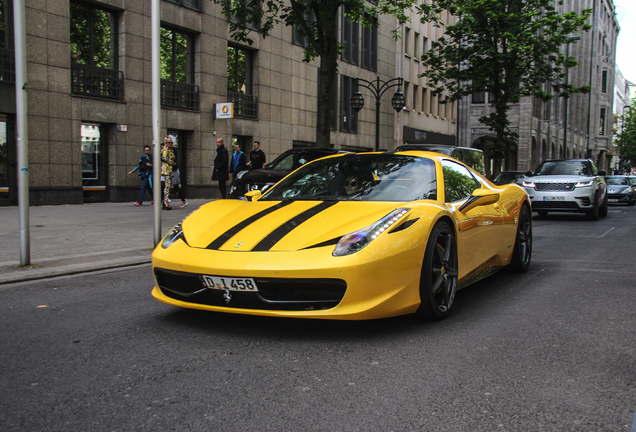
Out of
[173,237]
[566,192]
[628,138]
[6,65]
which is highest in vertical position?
[628,138]

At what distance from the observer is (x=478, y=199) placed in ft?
17.8

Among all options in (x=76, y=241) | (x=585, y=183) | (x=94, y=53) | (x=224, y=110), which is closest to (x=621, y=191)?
(x=585, y=183)

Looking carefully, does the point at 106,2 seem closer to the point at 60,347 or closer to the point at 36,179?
the point at 36,179

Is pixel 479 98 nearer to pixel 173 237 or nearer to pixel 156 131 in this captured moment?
pixel 156 131

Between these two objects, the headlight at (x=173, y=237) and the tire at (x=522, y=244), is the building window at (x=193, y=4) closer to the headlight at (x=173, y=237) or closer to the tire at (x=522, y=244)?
the tire at (x=522, y=244)

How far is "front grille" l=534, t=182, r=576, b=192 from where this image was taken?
15477mm

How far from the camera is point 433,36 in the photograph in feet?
156

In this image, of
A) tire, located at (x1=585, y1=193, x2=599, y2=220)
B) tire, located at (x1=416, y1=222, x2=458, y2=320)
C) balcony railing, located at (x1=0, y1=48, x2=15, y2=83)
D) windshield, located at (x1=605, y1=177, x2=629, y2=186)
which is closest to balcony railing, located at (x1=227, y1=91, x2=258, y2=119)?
balcony railing, located at (x1=0, y1=48, x2=15, y2=83)

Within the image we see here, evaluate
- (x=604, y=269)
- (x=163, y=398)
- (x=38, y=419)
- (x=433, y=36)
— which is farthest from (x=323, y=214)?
(x=433, y=36)

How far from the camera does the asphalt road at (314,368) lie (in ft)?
9.14

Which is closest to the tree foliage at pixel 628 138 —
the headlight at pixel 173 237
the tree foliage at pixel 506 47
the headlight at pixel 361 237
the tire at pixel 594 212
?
the tree foliage at pixel 506 47

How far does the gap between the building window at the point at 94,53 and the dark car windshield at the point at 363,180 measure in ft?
48.5

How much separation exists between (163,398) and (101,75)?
17887 millimetres

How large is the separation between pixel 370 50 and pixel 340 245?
112 ft
